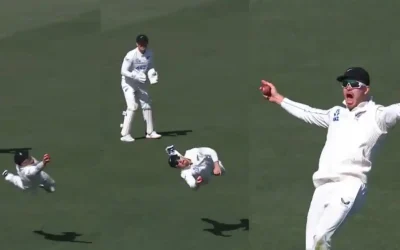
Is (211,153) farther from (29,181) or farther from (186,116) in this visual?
(186,116)

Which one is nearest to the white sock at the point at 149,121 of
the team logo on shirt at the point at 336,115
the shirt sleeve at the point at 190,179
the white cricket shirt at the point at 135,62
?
the white cricket shirt at the point at 135,62

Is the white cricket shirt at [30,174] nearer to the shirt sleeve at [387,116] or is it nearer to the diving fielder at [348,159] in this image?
the diving fielder at [348,159]

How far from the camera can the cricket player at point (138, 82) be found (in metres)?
17.4

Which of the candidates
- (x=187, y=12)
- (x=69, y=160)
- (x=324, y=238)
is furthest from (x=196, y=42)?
(x=324, y=238)

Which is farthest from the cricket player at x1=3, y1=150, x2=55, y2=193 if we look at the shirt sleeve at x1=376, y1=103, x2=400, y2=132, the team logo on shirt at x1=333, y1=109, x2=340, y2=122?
the shirt sleeve at x1=376, y1=103, x2=400, y2=132

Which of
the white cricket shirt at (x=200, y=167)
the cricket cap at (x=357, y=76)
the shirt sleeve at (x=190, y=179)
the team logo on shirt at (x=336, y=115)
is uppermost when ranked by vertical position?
the cricket cap at (x=357, y=76)

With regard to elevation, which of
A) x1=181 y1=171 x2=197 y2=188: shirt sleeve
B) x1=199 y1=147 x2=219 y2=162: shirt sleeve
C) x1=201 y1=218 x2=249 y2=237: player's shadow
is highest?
x1=199 y1=147 x2=219 y2=162: shirt sleeve

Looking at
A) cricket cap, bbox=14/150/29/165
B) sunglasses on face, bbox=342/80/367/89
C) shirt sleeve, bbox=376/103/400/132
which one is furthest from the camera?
cricket cap, bbox=14/150/29/165

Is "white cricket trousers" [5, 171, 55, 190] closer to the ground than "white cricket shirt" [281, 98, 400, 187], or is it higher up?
closer to the ground

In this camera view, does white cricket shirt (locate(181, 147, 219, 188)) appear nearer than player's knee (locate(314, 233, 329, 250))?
No

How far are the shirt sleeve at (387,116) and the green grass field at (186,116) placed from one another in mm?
2819

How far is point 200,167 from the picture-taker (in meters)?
13.4

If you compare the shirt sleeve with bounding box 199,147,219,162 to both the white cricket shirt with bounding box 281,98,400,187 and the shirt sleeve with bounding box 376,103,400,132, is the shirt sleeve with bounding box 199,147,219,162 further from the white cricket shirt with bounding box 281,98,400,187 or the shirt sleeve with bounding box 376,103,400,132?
the shirt sleeve with bounding box 376,103,400,132

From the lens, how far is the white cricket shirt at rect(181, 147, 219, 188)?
1338 centimetres
